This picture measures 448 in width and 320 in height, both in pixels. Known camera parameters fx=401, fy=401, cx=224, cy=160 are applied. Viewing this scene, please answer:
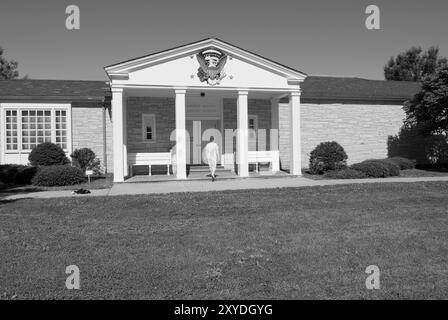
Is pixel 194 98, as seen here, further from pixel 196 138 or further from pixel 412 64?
pixel 412 64

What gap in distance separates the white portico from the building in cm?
4

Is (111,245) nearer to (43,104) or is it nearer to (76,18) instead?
(76,18)

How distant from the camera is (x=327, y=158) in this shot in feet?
55.9

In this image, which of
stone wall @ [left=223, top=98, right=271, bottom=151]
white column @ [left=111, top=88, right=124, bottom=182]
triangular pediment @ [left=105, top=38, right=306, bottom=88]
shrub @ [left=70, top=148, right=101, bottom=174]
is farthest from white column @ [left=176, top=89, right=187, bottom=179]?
shrub @ [left=70, top=148, right=101, bottom=174]

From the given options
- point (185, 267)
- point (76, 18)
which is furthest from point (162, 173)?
point (185, 267)

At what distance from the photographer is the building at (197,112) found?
617 inches

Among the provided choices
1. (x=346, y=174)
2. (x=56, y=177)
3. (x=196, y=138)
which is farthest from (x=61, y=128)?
(x=346, y=174)

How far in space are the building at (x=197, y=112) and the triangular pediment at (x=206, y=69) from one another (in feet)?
0.13

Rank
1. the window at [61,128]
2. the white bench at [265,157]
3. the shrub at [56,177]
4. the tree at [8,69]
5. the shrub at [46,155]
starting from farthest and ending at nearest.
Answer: the tree at [8,69]
the window at [61,128]
the white bench at [265,157]
the shrub at [46,155]
the shrub at [56,177]

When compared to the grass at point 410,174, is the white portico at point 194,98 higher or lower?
higher

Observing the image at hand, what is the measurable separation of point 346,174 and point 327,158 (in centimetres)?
159

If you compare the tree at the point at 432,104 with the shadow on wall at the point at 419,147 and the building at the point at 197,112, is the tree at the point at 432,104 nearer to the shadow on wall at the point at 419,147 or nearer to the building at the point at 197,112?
the shadow on wall at the point at 419,147

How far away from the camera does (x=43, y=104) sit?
18.3 m

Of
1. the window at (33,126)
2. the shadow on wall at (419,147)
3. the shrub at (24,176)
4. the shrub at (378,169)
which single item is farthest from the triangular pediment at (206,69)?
the shadow on wall at (419,147)
